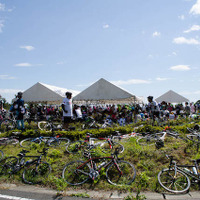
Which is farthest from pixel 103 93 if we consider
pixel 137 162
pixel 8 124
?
pixel 137 162

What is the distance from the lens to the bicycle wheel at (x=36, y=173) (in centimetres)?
474

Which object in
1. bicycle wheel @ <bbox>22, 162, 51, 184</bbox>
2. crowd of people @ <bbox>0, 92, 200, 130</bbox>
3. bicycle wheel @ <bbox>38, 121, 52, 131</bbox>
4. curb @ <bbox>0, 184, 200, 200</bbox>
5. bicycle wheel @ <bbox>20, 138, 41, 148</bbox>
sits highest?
crowd of people @ <bbox>0, 92, 200, 130</bbox>

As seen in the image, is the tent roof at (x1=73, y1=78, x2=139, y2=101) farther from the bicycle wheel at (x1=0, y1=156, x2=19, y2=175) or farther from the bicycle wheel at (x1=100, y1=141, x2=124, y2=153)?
the bicycle wheel at (x1=0, y1=156, x2=19, y2=175)

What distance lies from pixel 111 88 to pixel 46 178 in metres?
9.62

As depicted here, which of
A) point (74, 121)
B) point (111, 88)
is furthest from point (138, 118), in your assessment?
point (74, 121)

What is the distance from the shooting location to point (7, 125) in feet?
34.0

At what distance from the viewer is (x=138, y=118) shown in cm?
1487

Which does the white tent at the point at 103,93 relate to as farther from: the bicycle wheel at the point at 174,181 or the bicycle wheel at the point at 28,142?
the bicycle wheel at the point at 174,181

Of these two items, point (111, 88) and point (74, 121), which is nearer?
point (74, 121)

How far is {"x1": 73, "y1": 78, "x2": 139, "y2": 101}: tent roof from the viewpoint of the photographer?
13.3 m

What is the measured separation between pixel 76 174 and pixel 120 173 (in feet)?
3.59

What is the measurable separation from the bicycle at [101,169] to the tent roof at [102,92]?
8475 mm

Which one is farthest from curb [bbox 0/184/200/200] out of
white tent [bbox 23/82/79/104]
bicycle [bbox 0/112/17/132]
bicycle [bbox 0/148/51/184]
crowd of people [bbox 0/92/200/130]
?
white tent [bbox 23/82/79/104]

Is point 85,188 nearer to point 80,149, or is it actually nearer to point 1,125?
point 80,149
